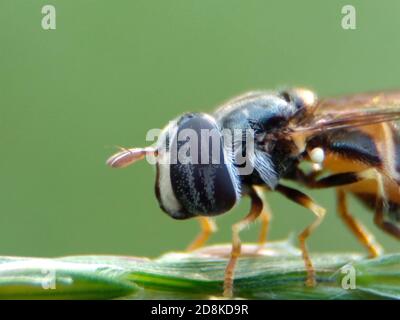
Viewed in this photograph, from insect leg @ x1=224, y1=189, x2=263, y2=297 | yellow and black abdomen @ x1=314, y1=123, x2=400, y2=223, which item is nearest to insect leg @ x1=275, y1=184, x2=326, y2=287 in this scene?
insect leg @ x1=224, y1=189, x2=263, y2=297

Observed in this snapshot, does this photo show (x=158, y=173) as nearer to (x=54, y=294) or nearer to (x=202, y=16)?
(x=54, y=294)

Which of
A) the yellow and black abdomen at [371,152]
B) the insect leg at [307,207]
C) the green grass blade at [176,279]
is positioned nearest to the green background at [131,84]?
the yellow and black abdomen at [371,152]

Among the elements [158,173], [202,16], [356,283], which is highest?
[202,16]

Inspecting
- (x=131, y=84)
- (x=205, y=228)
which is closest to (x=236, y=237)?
(x=205, y=228)

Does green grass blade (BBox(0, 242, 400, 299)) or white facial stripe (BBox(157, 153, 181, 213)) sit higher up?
white facial stripe (BBox(157, 153, 181, 213))

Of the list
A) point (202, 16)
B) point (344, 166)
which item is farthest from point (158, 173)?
point (202, 16)

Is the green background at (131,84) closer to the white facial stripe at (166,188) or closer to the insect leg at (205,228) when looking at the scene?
the insect leg at (205,228)

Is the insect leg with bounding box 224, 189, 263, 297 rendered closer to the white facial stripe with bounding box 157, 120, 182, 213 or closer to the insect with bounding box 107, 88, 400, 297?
the insect with bounding box 107, 88, 400, 297

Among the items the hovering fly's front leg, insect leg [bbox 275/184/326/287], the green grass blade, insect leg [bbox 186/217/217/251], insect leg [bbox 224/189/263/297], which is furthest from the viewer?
insect leg [bbox 186/217/217/251]
